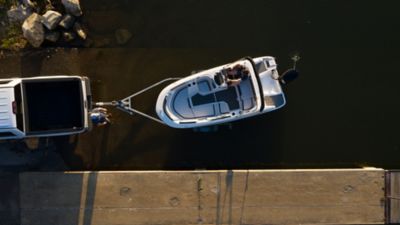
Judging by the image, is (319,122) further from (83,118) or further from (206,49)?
(83,118)

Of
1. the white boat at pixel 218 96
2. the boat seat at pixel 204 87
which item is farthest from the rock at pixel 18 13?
the boat seat at pixel 204 87

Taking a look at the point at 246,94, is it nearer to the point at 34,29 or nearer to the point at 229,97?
the point at 229,97

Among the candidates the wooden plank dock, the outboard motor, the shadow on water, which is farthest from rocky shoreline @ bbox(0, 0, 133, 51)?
the wooden plank dock

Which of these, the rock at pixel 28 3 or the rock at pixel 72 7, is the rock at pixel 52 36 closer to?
the rock at pixel 72 7

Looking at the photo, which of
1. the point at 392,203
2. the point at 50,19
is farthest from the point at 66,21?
the point at 392,203

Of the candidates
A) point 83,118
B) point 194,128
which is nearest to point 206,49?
point 194,128

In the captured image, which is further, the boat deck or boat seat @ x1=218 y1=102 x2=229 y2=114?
boat seat @ x1=218 y1=102 x2=229 y2=114

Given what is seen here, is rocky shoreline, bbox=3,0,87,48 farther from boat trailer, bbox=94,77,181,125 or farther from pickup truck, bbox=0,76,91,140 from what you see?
boat trailer, bbox=94,77,181,125
